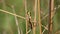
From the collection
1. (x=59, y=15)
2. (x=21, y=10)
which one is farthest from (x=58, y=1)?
(x=21, y=10)

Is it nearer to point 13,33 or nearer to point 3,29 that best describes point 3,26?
point 3,29

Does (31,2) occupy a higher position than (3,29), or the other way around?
(31,2)

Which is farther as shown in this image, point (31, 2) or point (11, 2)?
point (11, 2)

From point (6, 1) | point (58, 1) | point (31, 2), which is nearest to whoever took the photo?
point (58, 1)

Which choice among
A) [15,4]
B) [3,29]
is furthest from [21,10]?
[3,29]

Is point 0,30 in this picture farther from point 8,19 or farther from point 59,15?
point 59,15

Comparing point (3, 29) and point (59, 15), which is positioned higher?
point (59, 15)

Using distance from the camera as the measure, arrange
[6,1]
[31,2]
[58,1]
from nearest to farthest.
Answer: [58,1] < [31,2] < [6,1]

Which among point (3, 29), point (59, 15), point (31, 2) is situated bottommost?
point (3, 29)
